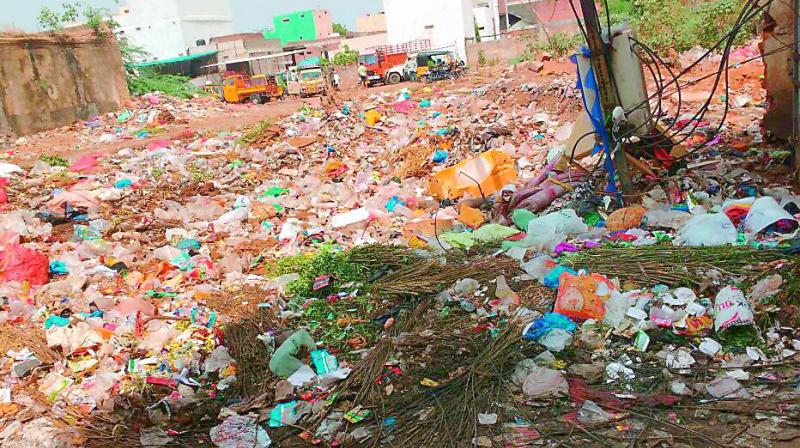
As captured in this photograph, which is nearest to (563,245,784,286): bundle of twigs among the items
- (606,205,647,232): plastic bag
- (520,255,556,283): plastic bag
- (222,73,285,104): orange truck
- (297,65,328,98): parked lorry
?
(520,255,556,283): plastic bag

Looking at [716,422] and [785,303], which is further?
[785,303]

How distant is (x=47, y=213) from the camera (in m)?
6.89

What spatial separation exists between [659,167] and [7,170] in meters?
9.38

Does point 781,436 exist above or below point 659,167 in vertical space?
below

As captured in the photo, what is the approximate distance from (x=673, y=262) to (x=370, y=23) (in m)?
50.6

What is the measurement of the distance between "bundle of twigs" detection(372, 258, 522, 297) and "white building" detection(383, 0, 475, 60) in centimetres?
2572

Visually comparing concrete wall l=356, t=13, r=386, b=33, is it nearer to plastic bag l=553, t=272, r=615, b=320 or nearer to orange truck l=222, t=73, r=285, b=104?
orange truck l=222, t=73, r=285, b=104

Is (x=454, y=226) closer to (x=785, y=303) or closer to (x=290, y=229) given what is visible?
(x=290, y=229)

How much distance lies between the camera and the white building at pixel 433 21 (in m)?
29.7

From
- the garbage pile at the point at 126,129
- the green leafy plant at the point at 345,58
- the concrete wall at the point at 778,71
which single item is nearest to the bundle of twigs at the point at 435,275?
the concrete wall at the point at 778,71

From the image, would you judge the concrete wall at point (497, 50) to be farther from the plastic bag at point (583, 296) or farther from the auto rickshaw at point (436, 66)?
the plastic bag at point (583, 296)

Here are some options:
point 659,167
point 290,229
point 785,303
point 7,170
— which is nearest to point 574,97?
point 659,167

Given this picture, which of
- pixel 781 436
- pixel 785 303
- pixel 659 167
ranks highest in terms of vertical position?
pixel 659 167

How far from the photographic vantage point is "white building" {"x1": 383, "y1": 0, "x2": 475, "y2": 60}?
29.7 m
